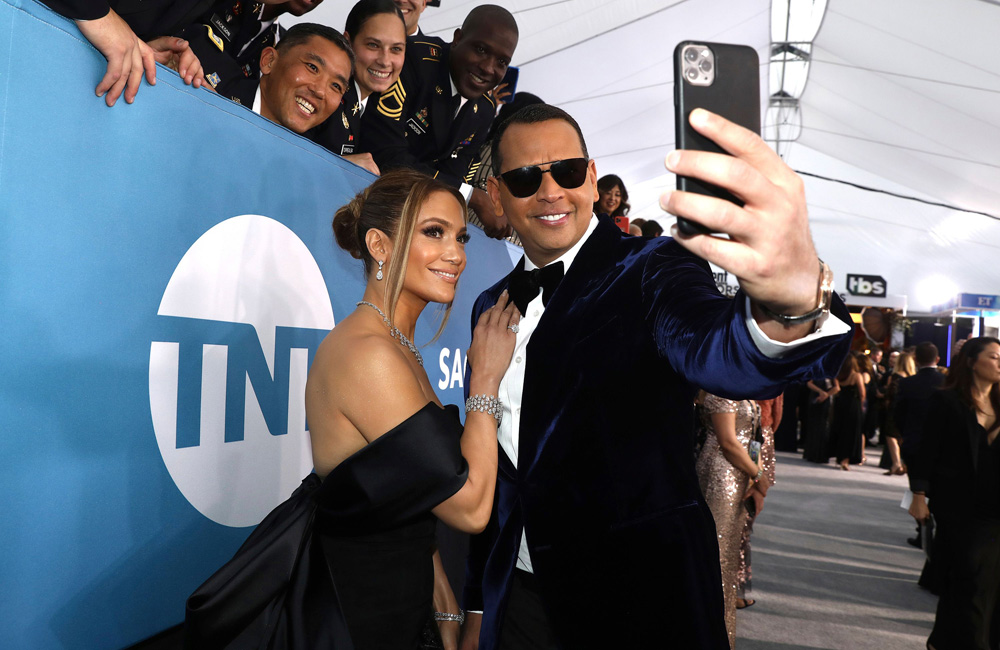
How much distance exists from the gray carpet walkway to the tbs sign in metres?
14.6

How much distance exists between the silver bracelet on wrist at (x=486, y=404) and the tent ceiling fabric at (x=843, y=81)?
221 inches

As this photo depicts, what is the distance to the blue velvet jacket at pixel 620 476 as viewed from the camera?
143cm

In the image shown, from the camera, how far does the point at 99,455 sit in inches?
53.9

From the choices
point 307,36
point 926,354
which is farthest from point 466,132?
point 926,354

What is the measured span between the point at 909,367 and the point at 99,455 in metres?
12.9

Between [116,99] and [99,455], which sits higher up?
[116,99]

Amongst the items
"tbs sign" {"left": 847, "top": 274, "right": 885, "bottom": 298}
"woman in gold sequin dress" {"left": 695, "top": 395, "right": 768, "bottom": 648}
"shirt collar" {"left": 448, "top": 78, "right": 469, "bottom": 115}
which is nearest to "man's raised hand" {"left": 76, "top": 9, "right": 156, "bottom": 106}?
"shirt collar" {"left": 448, "top": 78, "right": 469, "bottom": 115}

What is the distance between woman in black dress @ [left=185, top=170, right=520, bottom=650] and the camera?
57.2 inches

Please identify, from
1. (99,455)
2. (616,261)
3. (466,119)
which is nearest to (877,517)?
(466,119)

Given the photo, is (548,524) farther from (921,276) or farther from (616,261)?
(921,276)

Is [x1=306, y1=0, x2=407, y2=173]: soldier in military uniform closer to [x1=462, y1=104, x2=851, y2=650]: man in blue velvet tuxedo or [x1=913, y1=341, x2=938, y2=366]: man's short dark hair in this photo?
[x1=462, y1=104, x2=851, y2=650]: man in blue velvet tuxedo

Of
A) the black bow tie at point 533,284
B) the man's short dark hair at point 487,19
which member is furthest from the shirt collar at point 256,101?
the man's short dark hair at point 487,19

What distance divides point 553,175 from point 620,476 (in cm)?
82

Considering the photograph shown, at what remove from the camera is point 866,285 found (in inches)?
906
